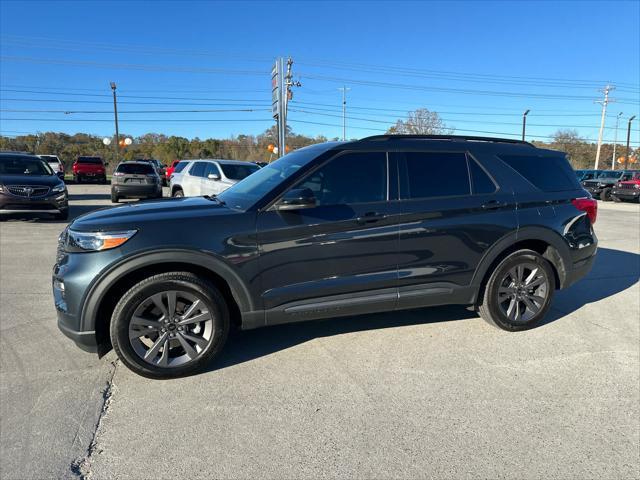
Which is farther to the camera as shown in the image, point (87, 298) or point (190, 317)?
point (190, 317)

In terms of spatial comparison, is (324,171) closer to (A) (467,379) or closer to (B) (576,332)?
(A) (467,379)

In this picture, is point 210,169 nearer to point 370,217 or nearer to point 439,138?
point 439,138

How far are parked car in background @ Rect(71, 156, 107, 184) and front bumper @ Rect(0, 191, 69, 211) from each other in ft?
67.8

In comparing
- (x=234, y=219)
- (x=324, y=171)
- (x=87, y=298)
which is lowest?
(x=87, y=298)

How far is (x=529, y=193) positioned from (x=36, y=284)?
601cm

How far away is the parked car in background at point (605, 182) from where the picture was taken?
24911 mm

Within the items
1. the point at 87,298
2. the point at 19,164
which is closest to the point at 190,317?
the point at 87,298

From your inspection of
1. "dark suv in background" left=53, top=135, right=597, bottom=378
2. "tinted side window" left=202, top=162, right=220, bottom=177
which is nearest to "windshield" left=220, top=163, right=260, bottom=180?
"tinted side window" left=202, top=162, right=220, bottom=177

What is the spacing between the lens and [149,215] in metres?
3.32

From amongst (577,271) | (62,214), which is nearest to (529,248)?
(577,271)

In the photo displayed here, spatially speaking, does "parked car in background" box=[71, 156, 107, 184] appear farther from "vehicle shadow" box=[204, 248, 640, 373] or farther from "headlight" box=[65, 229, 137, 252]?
"headlight" box=[65, 229, 137, 252]

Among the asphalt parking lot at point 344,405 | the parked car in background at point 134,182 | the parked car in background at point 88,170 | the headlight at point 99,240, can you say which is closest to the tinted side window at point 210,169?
the parked car in background at point 134,182

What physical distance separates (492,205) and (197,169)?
10.6 meters

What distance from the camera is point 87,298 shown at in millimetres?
3055
